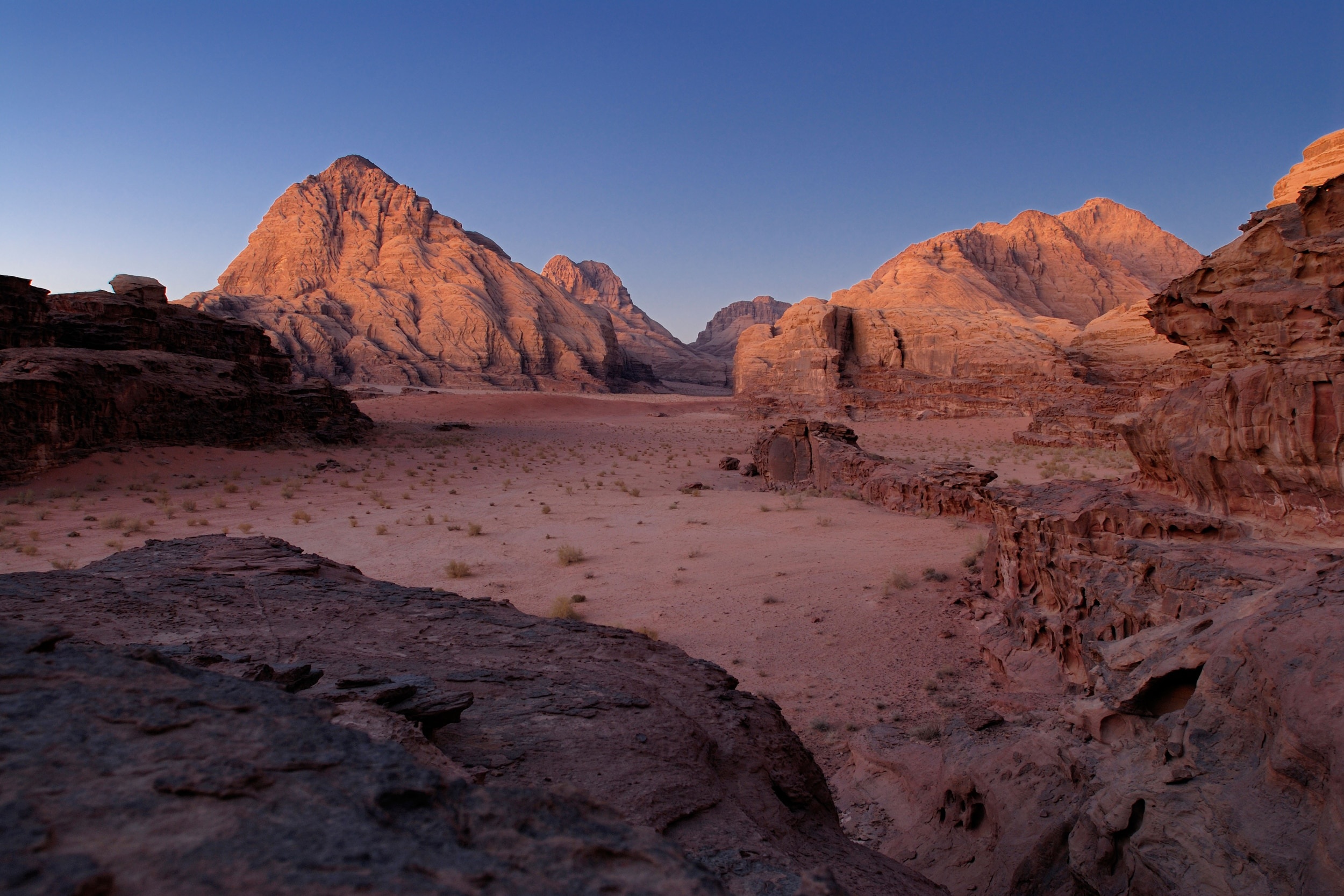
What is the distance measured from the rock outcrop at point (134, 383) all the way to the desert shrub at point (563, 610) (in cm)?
1592

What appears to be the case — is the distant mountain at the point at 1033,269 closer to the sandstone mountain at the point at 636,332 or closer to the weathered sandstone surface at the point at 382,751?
the sandstone mountain at the point at 636,332

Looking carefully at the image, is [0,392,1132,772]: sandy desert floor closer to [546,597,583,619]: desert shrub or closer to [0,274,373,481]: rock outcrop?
[546,597,583,619]: desert shrub

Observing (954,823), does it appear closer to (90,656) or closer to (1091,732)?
(1091,732)

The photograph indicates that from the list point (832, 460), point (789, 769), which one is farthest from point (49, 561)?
point (832, 460)

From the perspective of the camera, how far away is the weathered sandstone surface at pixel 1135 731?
2.34 metres

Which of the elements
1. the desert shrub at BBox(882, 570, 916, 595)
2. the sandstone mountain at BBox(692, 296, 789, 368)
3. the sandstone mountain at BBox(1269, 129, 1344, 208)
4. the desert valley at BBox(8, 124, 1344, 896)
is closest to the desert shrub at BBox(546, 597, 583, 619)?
the desert valley at BBox(8, 124, 1344, 896)

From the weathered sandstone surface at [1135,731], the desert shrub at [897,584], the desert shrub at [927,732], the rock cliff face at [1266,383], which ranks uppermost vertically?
the rock cliff face at [1266,383]

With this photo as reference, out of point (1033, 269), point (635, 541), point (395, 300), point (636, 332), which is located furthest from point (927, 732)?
point (636, 332)

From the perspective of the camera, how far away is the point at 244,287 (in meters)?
72.7

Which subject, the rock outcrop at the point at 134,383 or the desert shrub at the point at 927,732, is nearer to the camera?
the desert shrub at the point at 927,732

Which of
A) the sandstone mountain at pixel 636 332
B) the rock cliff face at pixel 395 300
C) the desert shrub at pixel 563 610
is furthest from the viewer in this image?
the sandstone mountain at pixel 636 332

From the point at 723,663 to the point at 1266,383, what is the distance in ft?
16.7

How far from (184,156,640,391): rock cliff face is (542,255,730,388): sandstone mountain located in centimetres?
1163

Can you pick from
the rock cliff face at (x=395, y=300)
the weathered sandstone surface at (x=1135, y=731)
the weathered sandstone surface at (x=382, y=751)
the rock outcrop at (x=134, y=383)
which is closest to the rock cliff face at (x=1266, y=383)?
the weathered sandstone surface at (x=1135, y=731)
